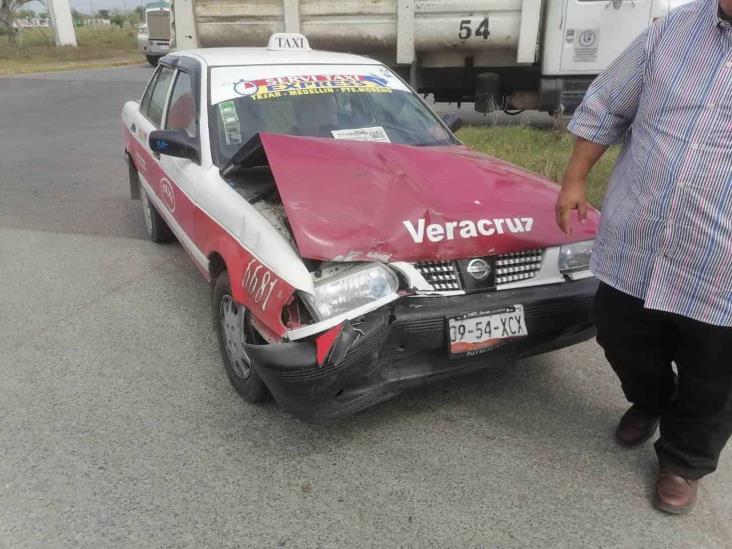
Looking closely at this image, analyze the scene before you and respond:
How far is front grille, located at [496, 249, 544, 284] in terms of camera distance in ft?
9.32

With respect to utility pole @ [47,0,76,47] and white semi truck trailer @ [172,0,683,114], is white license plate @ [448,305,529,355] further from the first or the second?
utility pole @ [47,0,76,47]

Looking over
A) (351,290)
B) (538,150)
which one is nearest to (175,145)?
(351,290)

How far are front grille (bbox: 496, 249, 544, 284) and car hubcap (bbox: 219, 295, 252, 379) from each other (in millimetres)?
1174

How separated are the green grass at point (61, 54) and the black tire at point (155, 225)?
68.7ft

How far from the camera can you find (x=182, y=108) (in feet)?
13.7

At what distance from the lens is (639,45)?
2.31m

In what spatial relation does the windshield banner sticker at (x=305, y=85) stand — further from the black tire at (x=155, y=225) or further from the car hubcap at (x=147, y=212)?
the car hubcap at (x=147, y=212)

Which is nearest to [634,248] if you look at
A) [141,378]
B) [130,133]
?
[141,378]

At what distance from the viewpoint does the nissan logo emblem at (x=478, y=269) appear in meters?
2.76

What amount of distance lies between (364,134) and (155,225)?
2264 mm

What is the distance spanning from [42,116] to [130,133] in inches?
329

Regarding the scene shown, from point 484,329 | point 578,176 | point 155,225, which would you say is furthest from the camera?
point 155,225

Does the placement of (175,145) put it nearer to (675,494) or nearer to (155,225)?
(155,225)

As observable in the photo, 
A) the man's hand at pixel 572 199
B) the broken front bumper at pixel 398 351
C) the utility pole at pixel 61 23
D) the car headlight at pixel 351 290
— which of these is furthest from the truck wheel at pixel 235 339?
the utility pole at pixel 61 23
